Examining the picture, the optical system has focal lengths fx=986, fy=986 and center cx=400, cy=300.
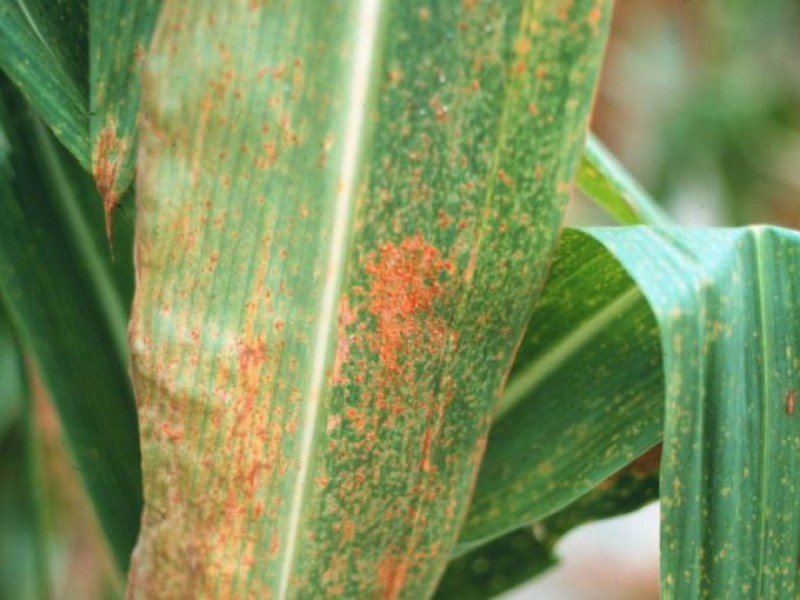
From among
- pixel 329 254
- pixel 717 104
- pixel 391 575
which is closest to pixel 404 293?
pixel 329 254

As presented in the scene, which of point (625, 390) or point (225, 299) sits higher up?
point (625, 390)

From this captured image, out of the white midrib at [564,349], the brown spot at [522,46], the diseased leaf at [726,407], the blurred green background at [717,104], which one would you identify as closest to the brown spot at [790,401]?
the diseased leaf at [726,407]

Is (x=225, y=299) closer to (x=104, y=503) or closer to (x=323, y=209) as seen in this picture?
(x=323, y=209)

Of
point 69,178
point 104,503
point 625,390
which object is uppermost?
point 625,390

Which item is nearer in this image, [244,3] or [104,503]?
[244,3]

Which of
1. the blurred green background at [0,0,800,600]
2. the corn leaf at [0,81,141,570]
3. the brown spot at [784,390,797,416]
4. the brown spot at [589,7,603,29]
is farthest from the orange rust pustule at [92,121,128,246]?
the blurred green background at [0,0,800,600]

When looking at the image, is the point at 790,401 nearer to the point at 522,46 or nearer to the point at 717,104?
the point at 522,46

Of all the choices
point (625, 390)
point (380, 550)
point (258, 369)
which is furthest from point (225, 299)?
point (625, 390)
